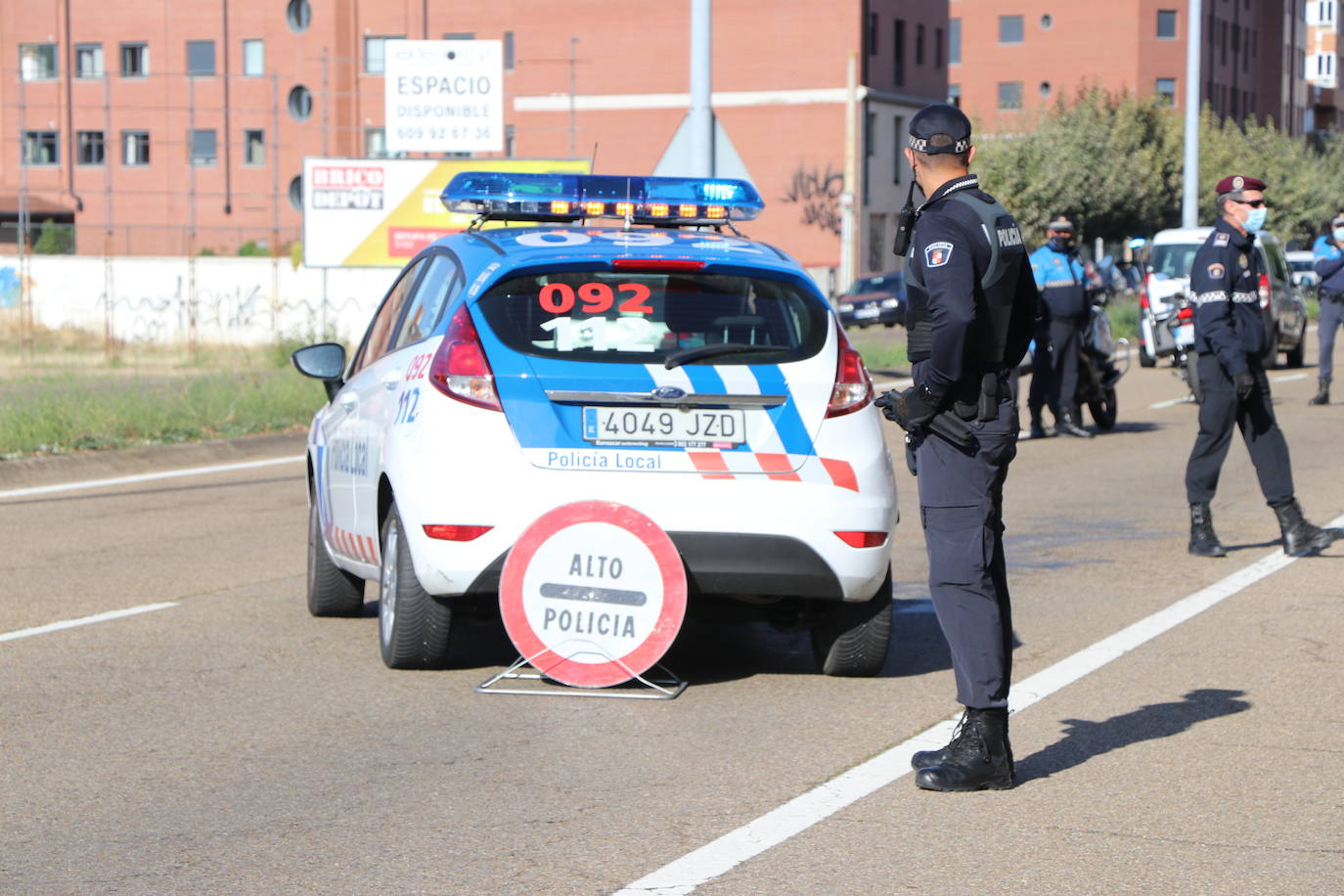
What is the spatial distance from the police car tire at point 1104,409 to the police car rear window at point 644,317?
455 inches

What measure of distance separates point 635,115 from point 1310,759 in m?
62.8

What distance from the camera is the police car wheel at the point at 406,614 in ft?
22.9

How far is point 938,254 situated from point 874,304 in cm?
4182

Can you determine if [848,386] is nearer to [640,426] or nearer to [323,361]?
[640,426]

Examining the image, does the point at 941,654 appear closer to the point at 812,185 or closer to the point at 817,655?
the point at 817,655

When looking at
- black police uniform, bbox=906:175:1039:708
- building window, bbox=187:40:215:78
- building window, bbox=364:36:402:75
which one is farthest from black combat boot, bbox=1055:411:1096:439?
building window, bbox=187:40:215:78

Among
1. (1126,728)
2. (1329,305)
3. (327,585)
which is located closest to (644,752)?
(1126,728)

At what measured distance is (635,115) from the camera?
221 ft

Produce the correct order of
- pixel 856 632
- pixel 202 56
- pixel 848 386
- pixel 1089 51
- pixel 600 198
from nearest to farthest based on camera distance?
pixel 848 386 < pixel 856 632 < pixel 600 198 < pixel 202 56 < pixel 1089 51

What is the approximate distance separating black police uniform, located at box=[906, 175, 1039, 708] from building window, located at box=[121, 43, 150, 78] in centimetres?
7340

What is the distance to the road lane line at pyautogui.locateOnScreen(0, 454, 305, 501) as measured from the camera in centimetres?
1367

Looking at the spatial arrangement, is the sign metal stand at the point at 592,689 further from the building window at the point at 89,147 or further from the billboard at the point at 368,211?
the building window at the point at 89,147

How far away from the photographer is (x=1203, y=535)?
10.4m

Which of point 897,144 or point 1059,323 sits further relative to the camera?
point 897,144
